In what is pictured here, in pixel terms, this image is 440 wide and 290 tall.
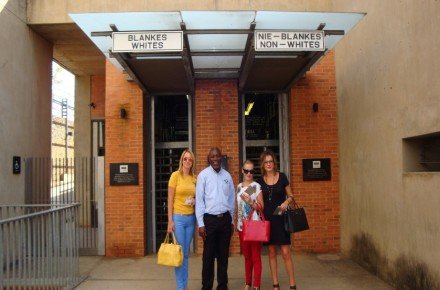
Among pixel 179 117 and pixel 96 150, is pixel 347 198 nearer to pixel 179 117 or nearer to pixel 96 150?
pixel 179 117

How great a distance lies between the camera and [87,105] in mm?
13008

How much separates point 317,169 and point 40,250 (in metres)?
5.06

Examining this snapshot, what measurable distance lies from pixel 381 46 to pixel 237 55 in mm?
2108

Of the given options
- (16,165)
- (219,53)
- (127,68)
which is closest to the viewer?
(127,68)

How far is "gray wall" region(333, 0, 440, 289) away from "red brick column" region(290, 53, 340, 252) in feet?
0.82

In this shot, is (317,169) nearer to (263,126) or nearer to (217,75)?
(263,126)

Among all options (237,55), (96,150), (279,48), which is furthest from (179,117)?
(96,150)

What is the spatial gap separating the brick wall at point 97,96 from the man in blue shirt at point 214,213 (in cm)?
812

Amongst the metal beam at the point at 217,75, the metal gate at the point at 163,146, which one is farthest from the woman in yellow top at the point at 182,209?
the metal gate at the point at 163,146

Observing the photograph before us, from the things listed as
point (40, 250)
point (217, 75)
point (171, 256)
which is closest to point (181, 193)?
point (171, 256)

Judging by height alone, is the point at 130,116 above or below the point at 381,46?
below

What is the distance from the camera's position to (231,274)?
6914 millimetres

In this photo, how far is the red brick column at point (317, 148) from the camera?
27.3ft

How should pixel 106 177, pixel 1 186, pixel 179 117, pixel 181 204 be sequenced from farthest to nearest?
pixel 179 117, pixel 106 177, pixel 1 186, pixel 181 204
